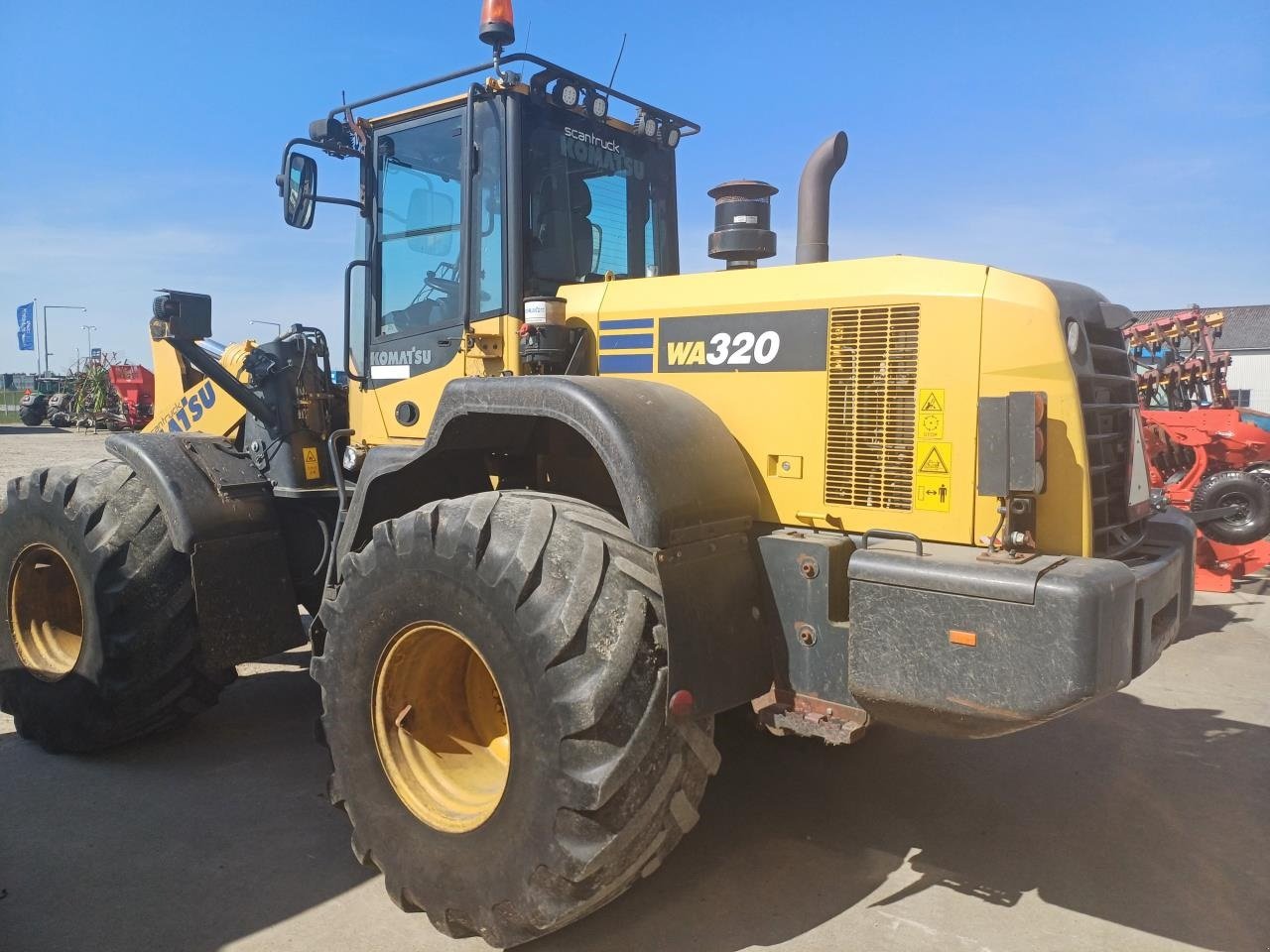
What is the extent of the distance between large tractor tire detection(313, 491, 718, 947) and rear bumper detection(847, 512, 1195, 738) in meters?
0.60

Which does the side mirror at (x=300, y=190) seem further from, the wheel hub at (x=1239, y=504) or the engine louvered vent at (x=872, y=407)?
the wheel hub at (x=1239, y=504)

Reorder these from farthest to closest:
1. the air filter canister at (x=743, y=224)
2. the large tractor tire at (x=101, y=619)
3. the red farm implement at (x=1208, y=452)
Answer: the red farm implement at (x=1208, y=452) → the large tractor tire at (x=101, y=619) → the air filter canister at (x=743, y=224)

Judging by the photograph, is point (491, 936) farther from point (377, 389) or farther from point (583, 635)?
point (377, 389)

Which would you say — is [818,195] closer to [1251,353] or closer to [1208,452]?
[1208,452]

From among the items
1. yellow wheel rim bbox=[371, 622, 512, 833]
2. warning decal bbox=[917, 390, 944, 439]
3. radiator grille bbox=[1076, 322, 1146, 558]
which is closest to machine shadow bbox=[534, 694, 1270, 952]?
yellow wheel rim bbox=[371, 622, 512, 833]

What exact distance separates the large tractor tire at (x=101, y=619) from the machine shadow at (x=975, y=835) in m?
2.48

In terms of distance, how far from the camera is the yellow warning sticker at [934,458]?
293cm

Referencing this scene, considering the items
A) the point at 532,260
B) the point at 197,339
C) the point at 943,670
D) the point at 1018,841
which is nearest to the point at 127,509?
the point at 197,339

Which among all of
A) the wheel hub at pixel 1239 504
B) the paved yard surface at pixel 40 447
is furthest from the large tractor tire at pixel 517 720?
the paved yard surface at pixel 40 447

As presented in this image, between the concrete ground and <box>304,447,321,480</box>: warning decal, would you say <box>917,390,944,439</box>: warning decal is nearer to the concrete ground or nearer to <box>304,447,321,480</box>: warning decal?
the concrete ground

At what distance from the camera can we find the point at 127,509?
14.8 ft

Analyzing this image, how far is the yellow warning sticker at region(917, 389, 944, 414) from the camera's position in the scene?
9.68 ft

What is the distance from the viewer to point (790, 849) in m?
3.71

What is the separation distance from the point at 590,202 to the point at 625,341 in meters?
0.99
